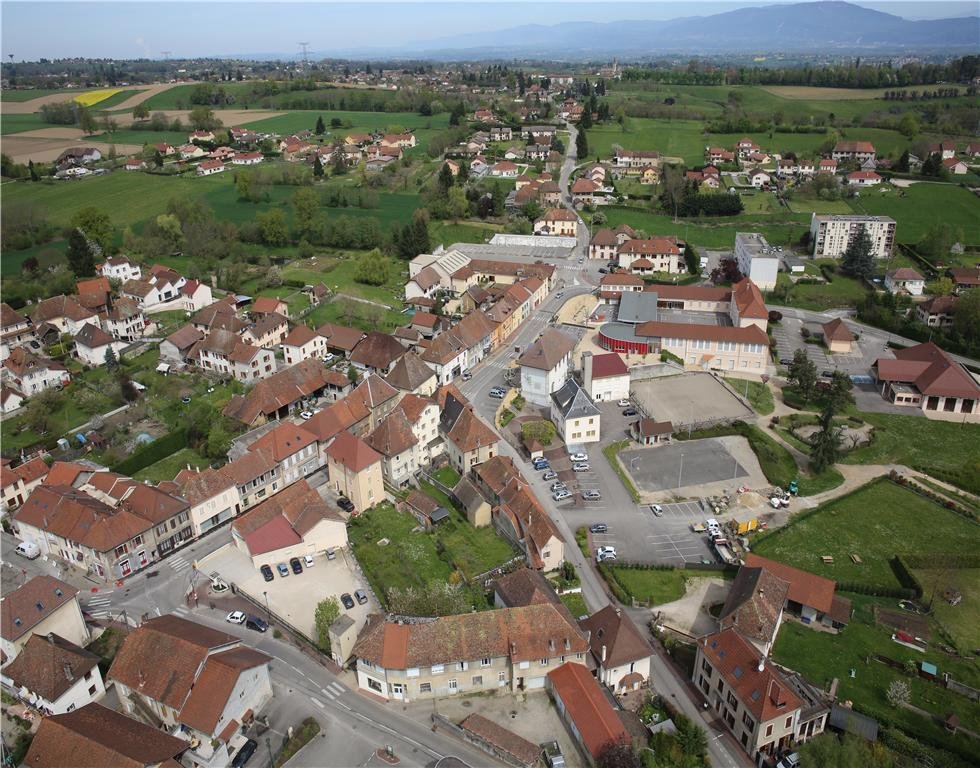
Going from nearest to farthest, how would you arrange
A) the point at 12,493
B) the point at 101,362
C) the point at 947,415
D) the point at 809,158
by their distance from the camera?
the point at 12,493 → the point at 947,415 → the point at 101,362 → the point at 809,158

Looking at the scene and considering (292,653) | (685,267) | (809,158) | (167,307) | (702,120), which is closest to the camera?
(292,653)

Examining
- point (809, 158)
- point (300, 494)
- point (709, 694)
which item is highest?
point (809, 158)

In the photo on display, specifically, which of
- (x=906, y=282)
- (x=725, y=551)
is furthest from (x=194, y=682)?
(x=906, y=282)

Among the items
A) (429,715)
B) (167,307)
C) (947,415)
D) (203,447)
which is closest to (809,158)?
(947,415)

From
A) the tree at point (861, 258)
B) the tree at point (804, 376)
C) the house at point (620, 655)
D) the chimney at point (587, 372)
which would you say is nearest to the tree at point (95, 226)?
the chimney at point (587, 372)

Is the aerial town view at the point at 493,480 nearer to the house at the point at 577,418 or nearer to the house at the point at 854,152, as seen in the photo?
the house at the point at 577,418

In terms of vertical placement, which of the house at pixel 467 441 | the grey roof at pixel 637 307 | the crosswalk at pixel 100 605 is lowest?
the crosswalk at pixel 100 605

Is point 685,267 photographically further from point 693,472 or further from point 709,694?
point 709,694
